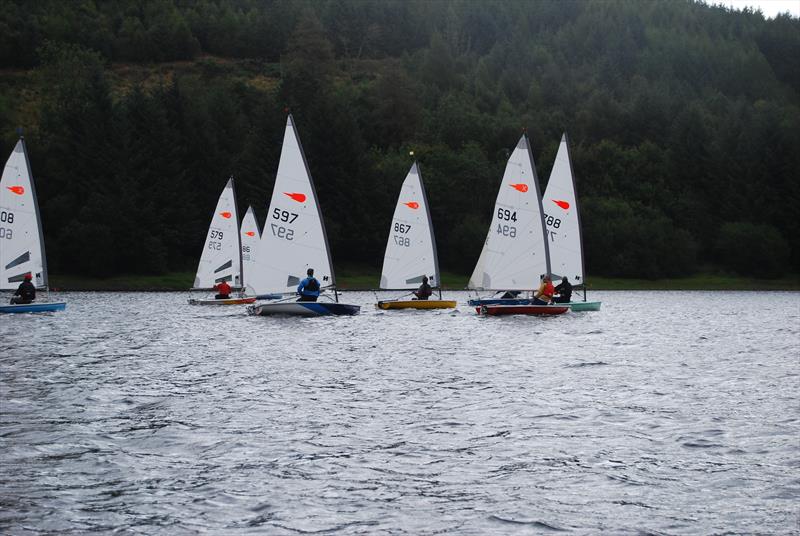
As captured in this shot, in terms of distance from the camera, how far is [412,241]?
59094 mm

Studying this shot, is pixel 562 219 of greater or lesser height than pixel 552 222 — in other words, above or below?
above

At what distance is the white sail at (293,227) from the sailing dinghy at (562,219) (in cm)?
1524

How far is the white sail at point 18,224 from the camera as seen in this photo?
178 ft

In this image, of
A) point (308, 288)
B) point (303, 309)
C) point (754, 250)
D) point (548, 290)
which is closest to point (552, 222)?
point (548, 290)

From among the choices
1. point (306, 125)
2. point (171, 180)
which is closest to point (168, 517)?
point (171, 180)

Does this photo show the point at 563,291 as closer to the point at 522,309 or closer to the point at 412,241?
the point at 522,309

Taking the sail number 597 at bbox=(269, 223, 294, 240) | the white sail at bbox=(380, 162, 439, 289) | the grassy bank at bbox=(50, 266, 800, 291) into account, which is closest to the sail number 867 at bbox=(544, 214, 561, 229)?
the white sail at bbox=(380, 162, 439, 289)

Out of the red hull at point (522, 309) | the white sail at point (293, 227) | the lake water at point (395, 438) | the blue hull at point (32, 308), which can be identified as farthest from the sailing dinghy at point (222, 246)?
the lake water at point (395, 438)

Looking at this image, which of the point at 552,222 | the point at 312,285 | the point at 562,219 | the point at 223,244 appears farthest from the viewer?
the point at 223,244

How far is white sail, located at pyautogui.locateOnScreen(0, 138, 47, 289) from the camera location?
54.4 m

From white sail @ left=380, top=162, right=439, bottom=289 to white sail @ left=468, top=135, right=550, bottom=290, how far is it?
5657 mm

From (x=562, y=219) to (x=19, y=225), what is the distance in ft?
103

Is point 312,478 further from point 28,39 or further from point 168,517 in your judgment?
point 28,39

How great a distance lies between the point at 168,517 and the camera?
12898mm
